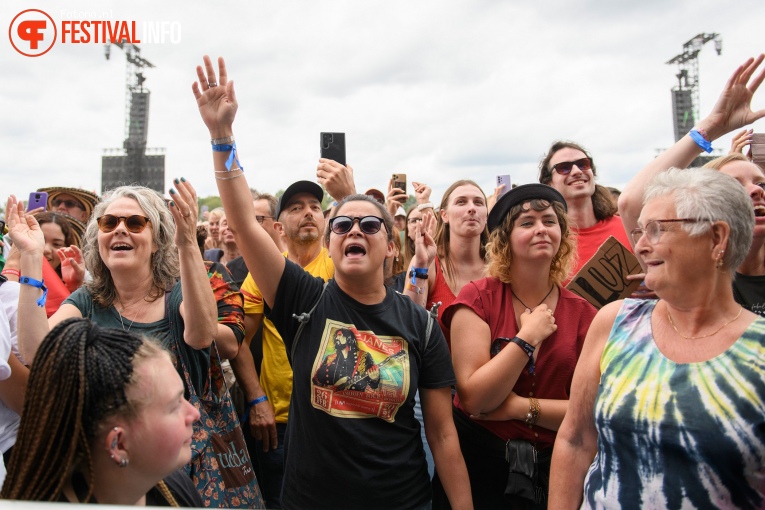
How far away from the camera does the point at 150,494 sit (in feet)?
4.77

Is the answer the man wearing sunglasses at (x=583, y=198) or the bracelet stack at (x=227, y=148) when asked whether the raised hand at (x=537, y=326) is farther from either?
the bracelet stack at (x=227, y=148)

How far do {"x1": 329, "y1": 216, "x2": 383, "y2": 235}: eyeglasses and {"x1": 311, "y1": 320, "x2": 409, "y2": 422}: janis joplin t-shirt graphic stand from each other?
42 centimetres

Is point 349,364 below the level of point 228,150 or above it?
below

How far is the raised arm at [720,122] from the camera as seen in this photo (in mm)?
2156

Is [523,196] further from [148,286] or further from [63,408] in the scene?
[63,408]

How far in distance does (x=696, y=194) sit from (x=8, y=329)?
2.61m

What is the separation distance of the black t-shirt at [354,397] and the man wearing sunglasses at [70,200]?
3.26 m

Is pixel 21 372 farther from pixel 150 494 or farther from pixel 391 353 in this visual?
pixel 391 353

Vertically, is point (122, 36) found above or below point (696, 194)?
above

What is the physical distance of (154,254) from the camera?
8.30ft

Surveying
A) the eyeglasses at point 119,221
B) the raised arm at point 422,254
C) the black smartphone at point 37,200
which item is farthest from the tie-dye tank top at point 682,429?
the black smartphone at point 37,200

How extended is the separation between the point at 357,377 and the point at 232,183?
866 millimetres

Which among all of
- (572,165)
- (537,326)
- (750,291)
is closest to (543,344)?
(537,326)

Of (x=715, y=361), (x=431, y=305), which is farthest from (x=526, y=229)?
(x=715, y=361)
